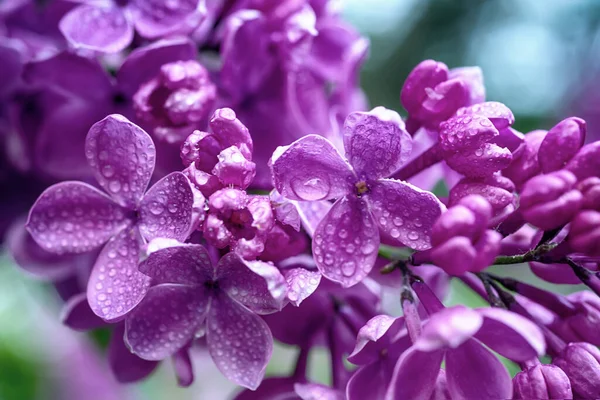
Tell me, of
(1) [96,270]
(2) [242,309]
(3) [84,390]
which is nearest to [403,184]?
(2) [242,309]

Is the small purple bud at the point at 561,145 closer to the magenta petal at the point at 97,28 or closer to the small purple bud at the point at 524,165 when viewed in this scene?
the small purple bud at the point at 524,165

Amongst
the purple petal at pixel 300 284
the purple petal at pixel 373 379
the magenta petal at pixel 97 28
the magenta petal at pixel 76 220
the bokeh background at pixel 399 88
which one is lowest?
the bokeh background at pixel 399 88

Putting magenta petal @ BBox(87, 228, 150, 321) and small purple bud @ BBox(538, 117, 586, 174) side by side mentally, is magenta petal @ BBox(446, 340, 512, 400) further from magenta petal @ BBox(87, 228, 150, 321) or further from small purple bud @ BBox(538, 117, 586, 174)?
magenta petal @ BBox(87, 228, 150, 321)

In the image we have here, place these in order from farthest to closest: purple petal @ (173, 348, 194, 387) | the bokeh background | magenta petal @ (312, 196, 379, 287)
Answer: the bokeh background, purple petal @ (173, 348, 194, 387), magenta petal @ (312, 196, 379, 287)

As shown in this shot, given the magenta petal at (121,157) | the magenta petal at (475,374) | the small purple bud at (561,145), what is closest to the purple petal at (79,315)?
the magenta petal at (121,157)

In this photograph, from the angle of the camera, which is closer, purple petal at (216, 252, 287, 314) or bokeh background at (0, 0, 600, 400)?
purple petal at (216, 252, 287, 314)

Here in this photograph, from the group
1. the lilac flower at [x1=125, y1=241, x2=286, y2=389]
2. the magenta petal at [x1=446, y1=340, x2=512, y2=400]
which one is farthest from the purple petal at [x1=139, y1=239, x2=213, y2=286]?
the magenta petal at [x1=446, y1=340, x2=512, y2=400]
